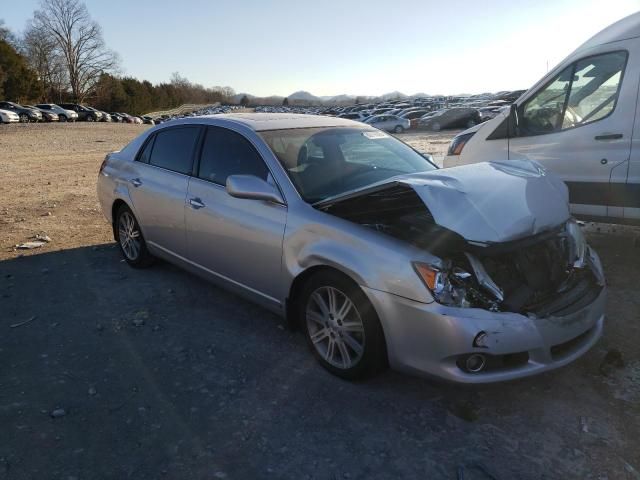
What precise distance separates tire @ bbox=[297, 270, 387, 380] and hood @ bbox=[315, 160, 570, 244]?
565 mm

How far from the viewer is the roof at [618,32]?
490cm

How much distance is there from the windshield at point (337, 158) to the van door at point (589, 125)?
1799mm

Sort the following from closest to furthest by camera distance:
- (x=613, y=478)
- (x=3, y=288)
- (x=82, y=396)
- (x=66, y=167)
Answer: (x=613, y=478), (x=82, y=396), (x=3, y=288), (x=66, y=167)

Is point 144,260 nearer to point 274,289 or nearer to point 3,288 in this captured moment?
point 3,288

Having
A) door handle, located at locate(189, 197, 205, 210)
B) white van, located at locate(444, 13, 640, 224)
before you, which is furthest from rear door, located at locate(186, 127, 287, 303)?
white van, located at locate(444, 13, 640, 224)

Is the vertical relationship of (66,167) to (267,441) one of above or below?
above

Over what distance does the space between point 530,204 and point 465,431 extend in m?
1.47

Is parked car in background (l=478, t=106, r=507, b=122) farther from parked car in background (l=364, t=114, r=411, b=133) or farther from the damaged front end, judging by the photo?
the damaged front end

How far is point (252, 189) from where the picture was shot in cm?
350

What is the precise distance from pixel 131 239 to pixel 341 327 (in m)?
3.06

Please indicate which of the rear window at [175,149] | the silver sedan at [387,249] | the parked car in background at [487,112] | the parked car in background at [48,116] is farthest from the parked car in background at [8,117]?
the silver sedan at [387,249]

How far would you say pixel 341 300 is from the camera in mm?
3217

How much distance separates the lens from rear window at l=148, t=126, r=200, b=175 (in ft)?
14.8

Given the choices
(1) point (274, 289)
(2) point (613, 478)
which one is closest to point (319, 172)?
(1) point (274, 289)
